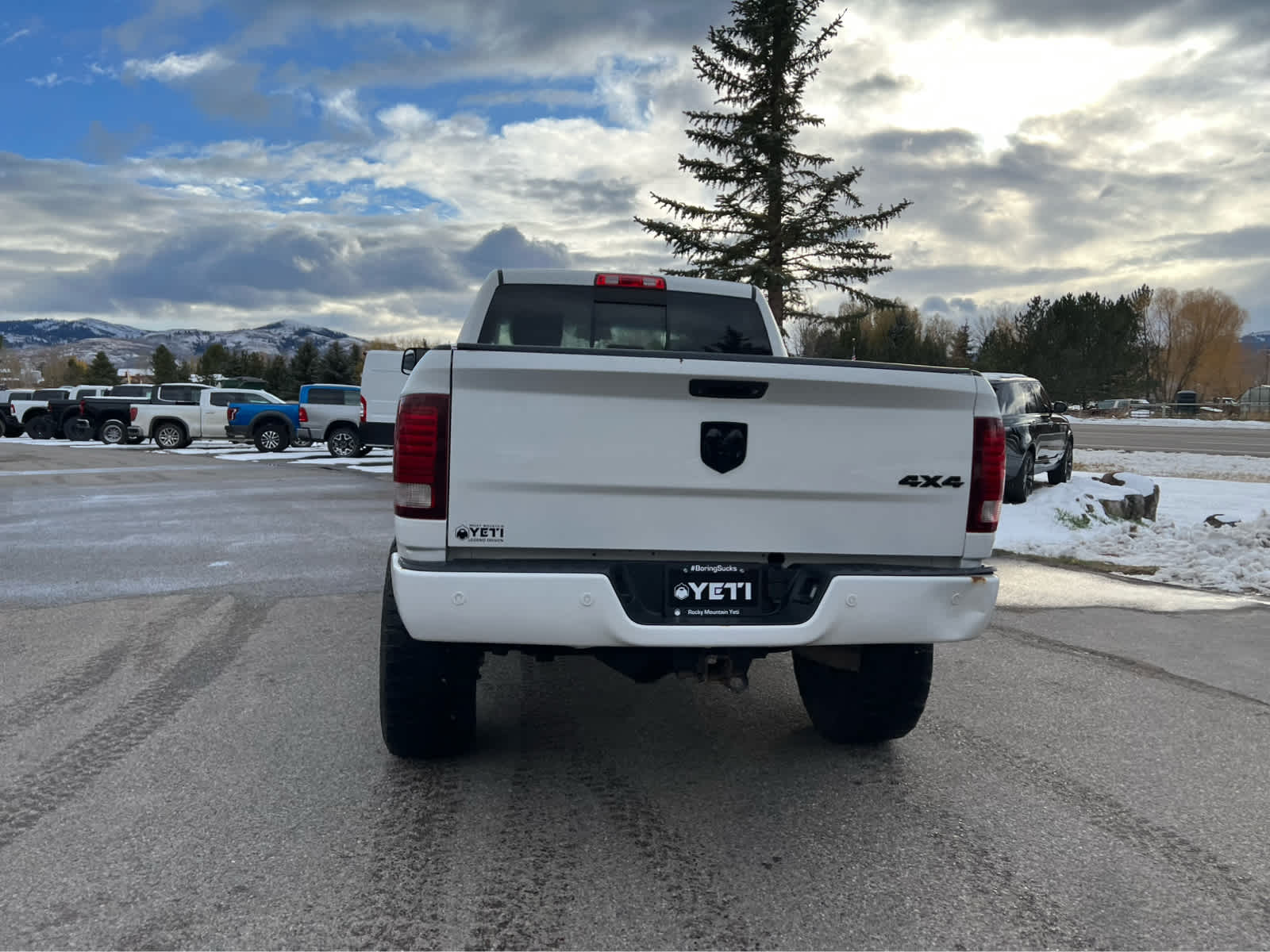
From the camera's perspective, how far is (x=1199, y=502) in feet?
49.0

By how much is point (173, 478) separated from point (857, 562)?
683 inches

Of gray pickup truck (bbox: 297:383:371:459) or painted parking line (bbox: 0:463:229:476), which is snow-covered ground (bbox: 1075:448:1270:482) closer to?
gray pickup truck (bbox: 297:383:371:459)

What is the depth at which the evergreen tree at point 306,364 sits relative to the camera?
3017 inches

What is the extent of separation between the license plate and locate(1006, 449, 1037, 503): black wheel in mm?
10089

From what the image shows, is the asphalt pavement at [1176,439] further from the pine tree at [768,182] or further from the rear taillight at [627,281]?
the rear taillight at [627,281]

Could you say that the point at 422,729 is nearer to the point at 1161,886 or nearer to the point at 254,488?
the point at 1161,886

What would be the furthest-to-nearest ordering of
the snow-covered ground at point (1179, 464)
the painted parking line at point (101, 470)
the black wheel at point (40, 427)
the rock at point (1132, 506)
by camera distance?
the black wheel at point (40, 427) < the snow-covered ground at point (1179, 464) < the painted parking line at point (101, 470) < the rock at point (1132, 506)

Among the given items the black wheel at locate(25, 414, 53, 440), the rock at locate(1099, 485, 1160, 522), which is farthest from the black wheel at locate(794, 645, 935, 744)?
the black wheel at locate(25, 414, 53, 440)

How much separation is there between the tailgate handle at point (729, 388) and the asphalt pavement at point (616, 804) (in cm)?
145

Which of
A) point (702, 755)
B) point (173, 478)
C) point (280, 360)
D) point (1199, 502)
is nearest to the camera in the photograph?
point (702, 755)

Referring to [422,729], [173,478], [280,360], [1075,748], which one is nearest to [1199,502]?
[1075,748]

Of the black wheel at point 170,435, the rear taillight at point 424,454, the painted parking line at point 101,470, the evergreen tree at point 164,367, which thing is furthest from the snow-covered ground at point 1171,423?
the evergreen tree at point 164,367

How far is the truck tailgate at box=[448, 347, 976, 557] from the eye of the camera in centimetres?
300

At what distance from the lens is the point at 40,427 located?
36.9m
